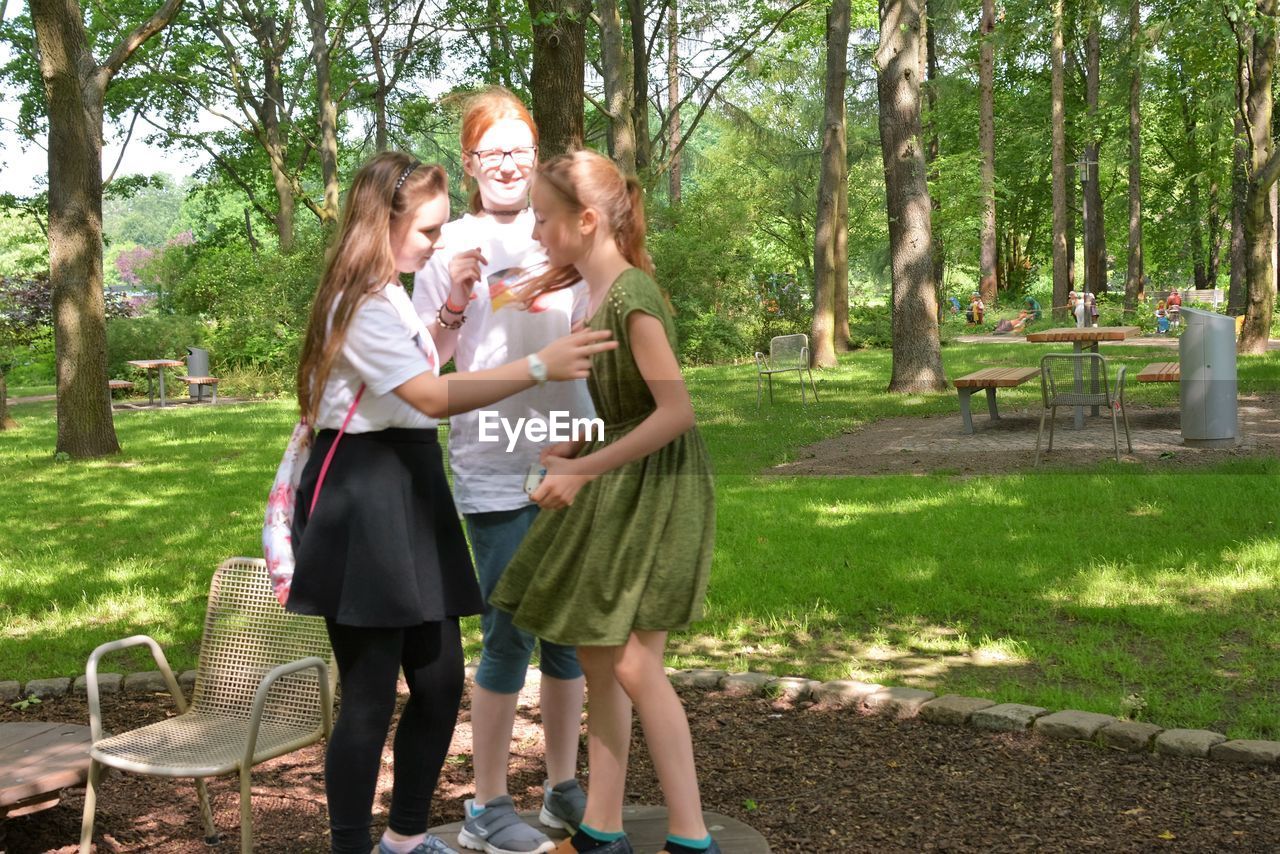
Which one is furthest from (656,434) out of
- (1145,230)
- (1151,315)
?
(1145,230)

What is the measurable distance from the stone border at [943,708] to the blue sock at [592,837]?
6.67 ft

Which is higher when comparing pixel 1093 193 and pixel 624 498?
pixel 1093 193

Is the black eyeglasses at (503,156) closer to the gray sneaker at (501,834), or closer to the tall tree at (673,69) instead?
the gray sneaker at (501,834)

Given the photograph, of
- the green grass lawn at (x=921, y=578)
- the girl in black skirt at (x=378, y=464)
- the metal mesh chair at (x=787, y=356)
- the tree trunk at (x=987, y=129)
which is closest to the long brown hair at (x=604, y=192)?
the girl in black skirt at (x=378, y=464)

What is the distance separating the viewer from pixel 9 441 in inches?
598

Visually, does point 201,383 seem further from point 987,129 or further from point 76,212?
point 987,129

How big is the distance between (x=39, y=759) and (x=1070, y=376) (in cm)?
1480

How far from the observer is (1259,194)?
17.6 metres

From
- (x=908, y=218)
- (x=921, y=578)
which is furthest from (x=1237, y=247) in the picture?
(x=921, y=578)

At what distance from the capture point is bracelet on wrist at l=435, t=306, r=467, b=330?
10.4 ft

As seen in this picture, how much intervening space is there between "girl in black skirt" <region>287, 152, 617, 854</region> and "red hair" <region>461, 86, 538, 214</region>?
0.35 m

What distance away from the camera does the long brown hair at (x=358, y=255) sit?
281 centimetres

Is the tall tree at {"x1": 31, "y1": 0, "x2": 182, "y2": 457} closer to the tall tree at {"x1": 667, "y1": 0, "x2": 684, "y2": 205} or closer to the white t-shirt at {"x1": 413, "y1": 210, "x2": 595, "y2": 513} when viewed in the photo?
the white t-shirt at {"x1": 413, "y1": 210, "x2": 595, "y2": 513}

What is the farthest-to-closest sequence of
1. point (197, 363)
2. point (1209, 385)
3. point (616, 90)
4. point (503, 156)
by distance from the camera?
point (197, 363), point (616, 90), point (1209, 385), point (503, 156)
